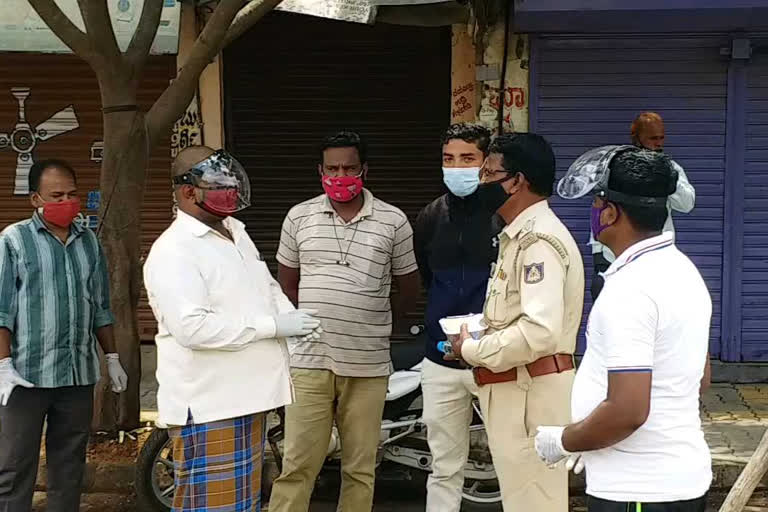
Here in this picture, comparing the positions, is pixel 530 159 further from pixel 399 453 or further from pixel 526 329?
pixel 399 453

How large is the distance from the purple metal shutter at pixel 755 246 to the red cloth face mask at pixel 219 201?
5.17m

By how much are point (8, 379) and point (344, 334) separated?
1489mm

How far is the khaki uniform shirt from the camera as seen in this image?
3482mm

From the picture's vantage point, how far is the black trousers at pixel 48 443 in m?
4.40

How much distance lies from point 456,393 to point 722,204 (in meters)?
4.20

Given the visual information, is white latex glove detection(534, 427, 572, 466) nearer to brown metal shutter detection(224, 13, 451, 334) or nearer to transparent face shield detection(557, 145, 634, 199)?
transparent face shield detection(557, 145, 634, 199)

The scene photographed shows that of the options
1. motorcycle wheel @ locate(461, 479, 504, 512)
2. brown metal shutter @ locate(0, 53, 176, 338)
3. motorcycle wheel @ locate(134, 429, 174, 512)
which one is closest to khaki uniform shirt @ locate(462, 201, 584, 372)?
motorcycle wheel @ locate(461, 479, 504, 512)

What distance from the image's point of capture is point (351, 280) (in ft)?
14.7

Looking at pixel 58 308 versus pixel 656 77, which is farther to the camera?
pixel 656 77

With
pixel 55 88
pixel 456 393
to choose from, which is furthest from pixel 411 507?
pixel 55 88

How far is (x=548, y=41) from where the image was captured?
7.68 m

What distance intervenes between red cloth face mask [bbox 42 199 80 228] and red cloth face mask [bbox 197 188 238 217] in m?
1.01

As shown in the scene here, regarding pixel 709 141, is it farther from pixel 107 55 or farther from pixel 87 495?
pixel 87 495

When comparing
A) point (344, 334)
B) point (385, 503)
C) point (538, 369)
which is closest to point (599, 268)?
point (385, 503)
